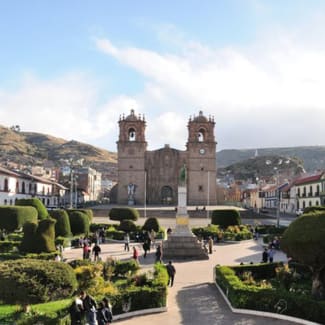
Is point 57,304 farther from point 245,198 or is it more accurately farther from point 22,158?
point 22,158

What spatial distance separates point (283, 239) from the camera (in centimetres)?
1498

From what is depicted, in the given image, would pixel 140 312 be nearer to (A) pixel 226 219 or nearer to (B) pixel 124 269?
(B) pixel 124 269

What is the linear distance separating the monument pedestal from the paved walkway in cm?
82

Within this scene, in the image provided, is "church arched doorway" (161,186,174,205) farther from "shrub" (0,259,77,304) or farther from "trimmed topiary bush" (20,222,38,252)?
"shrub" (0,259,77,304)

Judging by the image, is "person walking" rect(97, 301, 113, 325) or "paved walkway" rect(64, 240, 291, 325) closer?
"person walking" rect(97, 301, 113, 325)

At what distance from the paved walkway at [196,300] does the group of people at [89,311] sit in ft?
4.77

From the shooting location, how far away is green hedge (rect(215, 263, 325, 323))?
1253 cm

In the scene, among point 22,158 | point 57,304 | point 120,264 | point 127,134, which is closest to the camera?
point 57,304

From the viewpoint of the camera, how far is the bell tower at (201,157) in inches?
3002

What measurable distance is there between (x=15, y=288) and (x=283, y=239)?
316 inches

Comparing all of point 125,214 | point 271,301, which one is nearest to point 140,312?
point 271,301

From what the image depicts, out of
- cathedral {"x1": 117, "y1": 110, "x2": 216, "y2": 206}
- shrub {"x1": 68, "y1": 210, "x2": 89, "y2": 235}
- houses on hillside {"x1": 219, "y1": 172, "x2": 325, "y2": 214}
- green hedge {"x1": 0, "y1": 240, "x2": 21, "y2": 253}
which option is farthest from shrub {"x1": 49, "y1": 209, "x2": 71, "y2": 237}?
cathedral {"x1": 117, "y1": 110, "x2": 216, "y2": 206}

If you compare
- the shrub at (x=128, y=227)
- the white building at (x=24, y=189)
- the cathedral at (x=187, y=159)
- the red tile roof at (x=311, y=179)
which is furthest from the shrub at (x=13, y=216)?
the cathedral at (x=187, y=159)

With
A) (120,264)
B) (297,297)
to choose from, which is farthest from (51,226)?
(297,297)
